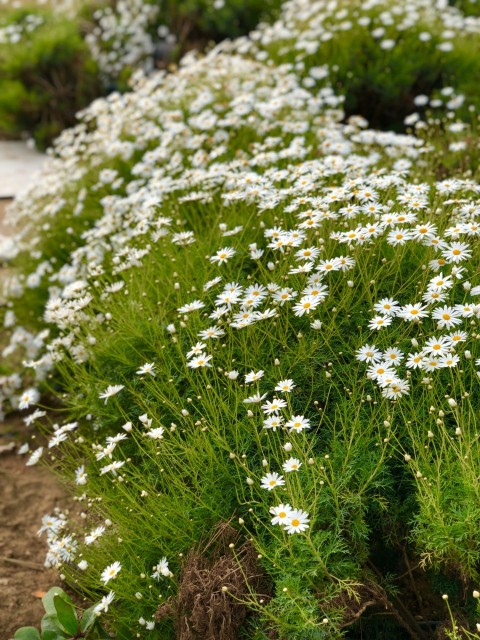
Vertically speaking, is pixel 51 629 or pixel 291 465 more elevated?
pixel 291 465

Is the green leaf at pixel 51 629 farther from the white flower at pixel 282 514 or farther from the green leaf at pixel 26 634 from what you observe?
the white flower at pixel 282 514

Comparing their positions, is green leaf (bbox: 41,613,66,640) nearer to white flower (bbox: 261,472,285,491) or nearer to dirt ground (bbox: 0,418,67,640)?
dirt ground (bbox: 0,418,67,640)

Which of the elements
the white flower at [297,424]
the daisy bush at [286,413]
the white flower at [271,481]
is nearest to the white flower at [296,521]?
the daisy bush at [286,413]

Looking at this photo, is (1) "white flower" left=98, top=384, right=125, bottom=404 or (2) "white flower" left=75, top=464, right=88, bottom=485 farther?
(1) "white flower" left=98, top=384, right=125, bottom=404

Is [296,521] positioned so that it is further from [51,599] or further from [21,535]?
[21,535]

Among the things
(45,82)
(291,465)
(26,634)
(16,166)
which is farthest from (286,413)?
(45,82)

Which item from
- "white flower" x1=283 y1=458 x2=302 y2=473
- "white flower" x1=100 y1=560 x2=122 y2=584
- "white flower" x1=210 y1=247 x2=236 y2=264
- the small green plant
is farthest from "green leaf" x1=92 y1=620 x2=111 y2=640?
"white flower" x1=210 y1=247 x2=236 y2=264

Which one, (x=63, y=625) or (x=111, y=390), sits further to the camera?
(x=111, y=390)
